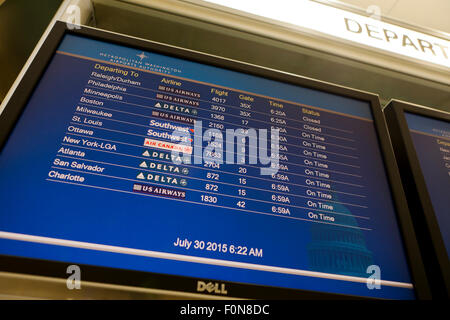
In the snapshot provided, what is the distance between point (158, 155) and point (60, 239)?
1.14 ft

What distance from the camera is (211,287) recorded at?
746 mm

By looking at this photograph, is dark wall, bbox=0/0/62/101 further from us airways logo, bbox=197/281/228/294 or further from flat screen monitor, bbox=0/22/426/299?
us airways logo, bbox=197/281/228/294

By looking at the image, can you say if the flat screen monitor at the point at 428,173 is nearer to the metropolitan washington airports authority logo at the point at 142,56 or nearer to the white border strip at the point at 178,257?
the white border strip at the point at 178,257

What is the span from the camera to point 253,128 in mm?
1081

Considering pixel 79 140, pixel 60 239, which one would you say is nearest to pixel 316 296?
pixel 60 239

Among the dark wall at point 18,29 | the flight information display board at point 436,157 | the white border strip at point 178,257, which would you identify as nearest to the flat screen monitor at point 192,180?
the white border strip at point 178,257

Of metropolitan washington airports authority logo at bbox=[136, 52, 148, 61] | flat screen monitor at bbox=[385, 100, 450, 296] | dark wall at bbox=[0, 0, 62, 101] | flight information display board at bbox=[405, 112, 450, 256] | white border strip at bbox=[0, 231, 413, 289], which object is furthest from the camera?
dark wall at bbox=[0, 0, 62, 101]

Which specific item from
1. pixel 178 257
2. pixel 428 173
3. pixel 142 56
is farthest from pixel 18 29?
pixel 428 173

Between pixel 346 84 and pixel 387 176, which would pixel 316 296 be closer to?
pixel 387 176

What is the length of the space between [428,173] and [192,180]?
0.89 m

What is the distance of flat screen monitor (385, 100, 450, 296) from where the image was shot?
0.94 m

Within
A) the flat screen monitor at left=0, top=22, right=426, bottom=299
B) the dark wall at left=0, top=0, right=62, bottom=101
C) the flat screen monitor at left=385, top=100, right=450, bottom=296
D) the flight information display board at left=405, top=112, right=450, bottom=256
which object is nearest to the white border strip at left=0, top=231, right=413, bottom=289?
the flat screen monitor at left=0, top=22, right=426, bottom=299

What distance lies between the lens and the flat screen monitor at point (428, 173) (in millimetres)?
940

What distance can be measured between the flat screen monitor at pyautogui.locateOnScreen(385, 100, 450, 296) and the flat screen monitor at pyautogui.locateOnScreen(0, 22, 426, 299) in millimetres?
70
